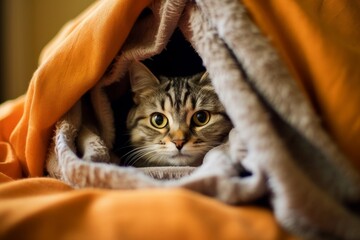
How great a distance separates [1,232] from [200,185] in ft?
1.06

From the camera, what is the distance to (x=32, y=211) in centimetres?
58

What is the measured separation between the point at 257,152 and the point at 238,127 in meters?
0.07

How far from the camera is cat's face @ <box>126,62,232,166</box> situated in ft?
3.18

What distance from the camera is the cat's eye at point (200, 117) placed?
3.34 feet

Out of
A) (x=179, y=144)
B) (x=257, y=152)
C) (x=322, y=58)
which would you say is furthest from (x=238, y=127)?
(x=179, y=144)

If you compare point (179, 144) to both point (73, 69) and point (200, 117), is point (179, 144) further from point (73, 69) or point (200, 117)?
point (73, 69)

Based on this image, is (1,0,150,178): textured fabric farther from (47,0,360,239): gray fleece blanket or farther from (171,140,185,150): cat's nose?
(171,140,185,150): cat's nose

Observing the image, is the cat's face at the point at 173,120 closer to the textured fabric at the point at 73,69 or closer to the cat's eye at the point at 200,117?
the cat's eye at the point at 200,117

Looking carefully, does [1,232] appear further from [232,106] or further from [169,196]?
[232,106]

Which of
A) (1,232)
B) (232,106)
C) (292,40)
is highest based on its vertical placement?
(292,40)

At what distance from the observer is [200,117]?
3.35 feet

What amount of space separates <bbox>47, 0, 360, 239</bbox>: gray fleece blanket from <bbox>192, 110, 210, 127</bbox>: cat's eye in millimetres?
195

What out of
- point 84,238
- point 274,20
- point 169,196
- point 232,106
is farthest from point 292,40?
point 84,238

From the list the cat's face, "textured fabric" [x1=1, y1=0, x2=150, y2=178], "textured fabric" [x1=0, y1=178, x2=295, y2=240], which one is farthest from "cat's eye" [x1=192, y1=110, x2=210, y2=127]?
"textured fabric" [x1=0, y1=178, x2=295, y2=240]
